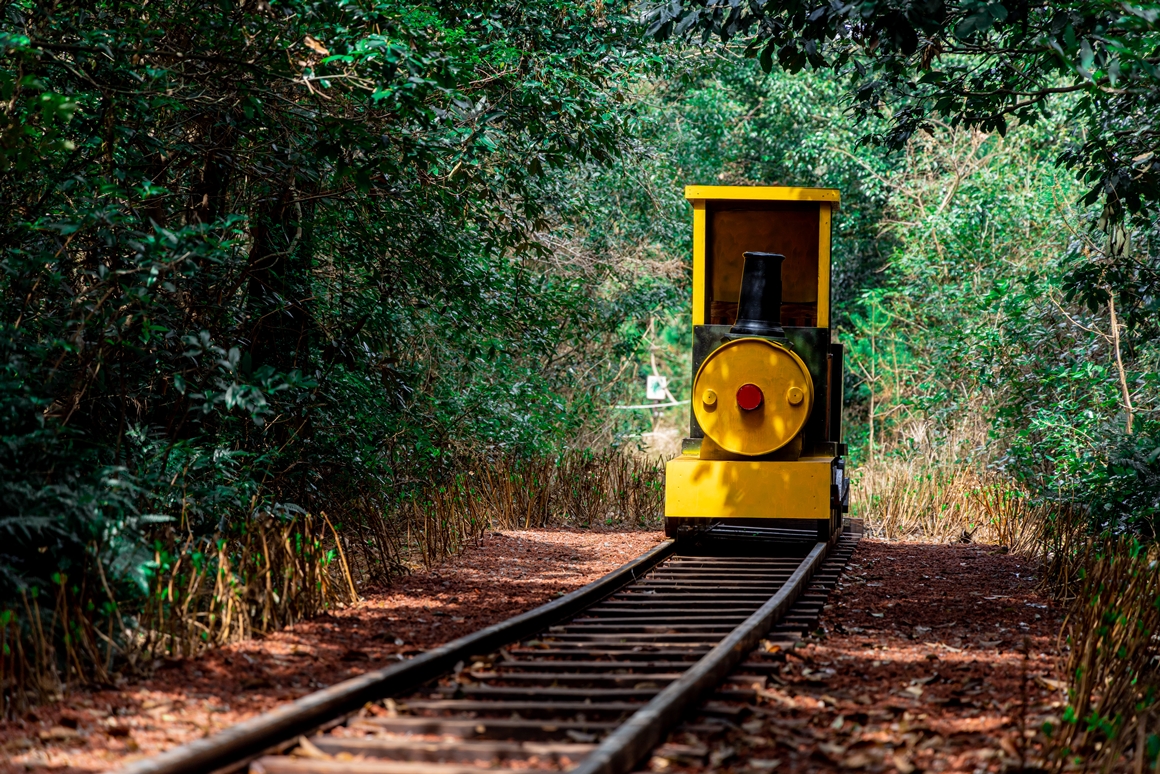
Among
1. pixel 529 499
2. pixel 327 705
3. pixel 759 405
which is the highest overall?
pixel 759 405

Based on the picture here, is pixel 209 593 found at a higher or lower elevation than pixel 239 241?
lower

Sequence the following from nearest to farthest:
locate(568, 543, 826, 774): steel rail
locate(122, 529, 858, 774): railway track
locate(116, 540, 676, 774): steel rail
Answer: locate(116, 540, 676, 774): steel rail < locate(568, 543, 826, 774): steel rail < locate(122, 529, 858, 774): railway track

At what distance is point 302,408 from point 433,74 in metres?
3.05

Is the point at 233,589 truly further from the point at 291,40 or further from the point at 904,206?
the point at 904,206

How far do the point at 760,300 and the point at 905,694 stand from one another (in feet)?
17.7

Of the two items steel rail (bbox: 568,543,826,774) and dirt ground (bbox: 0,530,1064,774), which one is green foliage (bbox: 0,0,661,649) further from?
steel rail (bbox: 568,543,826,774)

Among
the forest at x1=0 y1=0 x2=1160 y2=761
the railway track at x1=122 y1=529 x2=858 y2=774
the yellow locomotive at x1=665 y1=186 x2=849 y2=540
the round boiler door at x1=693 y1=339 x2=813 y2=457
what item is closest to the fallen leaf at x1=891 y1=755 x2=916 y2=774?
the forest at x1=0 y1=0 x2=1160 y2=761

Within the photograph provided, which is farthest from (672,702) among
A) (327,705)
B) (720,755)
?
(327,705)

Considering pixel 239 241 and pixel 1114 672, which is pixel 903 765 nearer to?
pixel 1114 672

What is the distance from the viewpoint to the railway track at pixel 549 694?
419cm

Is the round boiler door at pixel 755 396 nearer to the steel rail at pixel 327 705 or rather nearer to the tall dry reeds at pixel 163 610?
the steel rail at pixel 327 705

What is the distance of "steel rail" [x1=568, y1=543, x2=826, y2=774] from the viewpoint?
4.02m

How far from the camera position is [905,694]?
5.52 m

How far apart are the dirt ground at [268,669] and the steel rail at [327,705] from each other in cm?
35
